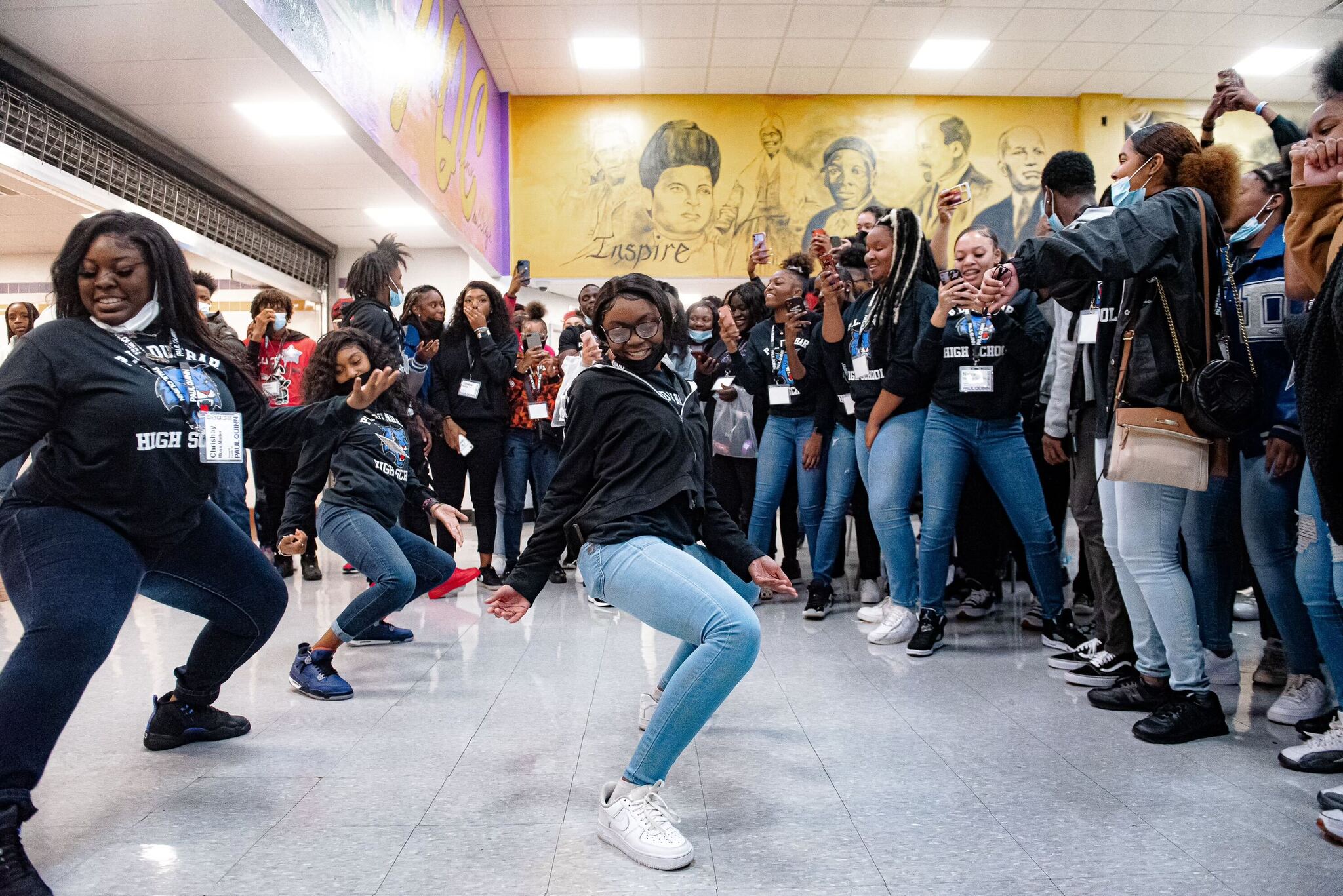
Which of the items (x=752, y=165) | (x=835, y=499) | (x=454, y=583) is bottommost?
(x=454, y=583)

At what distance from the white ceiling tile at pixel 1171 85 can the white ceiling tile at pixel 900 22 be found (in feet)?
9.34

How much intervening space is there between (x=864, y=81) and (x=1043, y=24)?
189 cm

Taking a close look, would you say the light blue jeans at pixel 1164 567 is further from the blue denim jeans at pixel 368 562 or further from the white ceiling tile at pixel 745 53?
the white ceiling tile at pixel 745 53

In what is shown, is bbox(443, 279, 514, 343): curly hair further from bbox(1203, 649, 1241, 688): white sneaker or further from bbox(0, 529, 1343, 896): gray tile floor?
bbox(1203, 649, 1241, 688): white sneaker

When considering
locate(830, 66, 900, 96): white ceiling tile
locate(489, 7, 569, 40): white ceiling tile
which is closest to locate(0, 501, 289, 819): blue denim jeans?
locate(489, 7, 569, 40): white ceiling tile

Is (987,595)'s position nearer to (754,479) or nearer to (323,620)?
(754,479)

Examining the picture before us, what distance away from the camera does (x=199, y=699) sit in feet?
8.89

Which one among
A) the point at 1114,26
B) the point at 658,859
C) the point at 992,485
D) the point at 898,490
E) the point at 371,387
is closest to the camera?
the point at 658,859

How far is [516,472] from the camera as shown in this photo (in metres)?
5.54

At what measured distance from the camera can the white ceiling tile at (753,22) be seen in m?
8.38

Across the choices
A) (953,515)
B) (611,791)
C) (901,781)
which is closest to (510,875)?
(611,791)

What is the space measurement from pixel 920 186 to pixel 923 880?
947 centimetres

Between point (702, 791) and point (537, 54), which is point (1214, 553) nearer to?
point (702, 791)

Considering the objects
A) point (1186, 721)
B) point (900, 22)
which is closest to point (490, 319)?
point (1186, 721)
